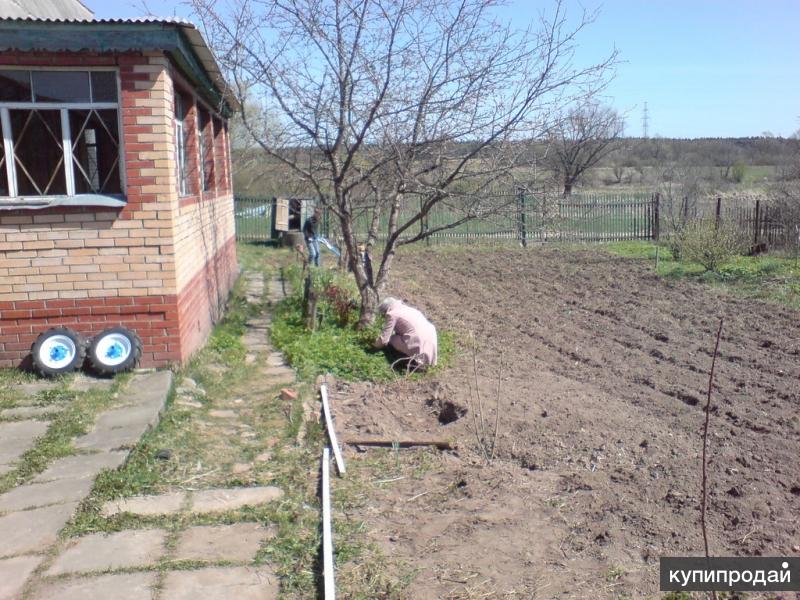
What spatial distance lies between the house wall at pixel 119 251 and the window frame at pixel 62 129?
A: 63 millimetres

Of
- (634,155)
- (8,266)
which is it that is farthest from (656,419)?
(634,155)

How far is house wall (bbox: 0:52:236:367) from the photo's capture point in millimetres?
7215

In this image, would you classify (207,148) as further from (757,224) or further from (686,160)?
(686,160)

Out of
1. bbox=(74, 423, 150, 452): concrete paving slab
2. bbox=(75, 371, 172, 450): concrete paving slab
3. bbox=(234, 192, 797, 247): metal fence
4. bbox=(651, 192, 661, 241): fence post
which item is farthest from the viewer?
bbox=(651, 192, 661, 241): fence post

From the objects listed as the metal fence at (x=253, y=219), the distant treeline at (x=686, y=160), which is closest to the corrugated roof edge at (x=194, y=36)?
the metal fence at (x=253, y=219)

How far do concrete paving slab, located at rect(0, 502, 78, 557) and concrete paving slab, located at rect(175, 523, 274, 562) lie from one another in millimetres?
727

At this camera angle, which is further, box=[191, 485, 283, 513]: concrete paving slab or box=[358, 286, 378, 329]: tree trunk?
box=[358, 286, 378, 329]: tree trunk

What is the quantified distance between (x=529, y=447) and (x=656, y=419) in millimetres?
1463

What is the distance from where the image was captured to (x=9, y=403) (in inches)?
259

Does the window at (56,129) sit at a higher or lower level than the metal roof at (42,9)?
lower

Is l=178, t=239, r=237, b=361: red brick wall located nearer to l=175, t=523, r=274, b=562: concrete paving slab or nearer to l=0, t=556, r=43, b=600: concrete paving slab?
l=175, t=523, r=274, b=562: concrete paving slab

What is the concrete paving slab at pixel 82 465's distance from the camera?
520cm

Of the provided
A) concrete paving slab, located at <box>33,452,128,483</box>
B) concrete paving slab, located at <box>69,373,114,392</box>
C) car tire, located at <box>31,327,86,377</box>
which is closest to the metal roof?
car tire, located at <box>31,327,86,377</box>

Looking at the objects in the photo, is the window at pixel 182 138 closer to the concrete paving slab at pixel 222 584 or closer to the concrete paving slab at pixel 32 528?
the concrete paving slab at pixel 32 528
